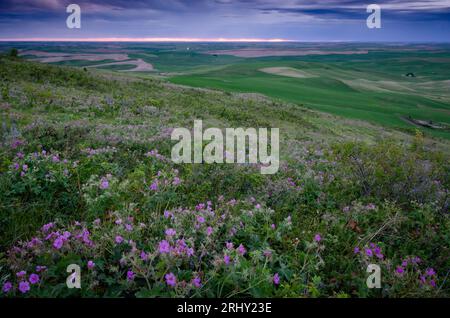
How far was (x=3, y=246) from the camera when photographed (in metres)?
3.89

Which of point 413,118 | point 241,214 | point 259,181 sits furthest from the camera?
point 413,118

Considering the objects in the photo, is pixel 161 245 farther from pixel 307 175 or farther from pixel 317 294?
pixel 307 175

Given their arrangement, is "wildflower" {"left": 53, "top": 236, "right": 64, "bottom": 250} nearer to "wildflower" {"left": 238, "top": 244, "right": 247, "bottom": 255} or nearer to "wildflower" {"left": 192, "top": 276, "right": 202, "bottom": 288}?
"wildflower" {"left": 192, "top": 276, "right": 202, "bottom": 288}

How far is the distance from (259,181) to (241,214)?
1822 mm

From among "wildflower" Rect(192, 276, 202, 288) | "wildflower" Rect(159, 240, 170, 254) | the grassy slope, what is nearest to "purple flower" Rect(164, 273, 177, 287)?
"wildflower" Rect(192, 276, 202, 288)

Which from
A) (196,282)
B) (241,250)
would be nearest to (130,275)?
(196,282)

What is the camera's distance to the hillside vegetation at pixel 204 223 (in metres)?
3.36

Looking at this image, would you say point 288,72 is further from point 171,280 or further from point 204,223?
point 171,280

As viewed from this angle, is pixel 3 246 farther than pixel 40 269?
Yes

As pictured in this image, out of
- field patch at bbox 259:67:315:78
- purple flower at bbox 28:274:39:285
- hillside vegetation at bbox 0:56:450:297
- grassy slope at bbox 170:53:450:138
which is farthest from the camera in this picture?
field patch at bbox 259:67:315:78

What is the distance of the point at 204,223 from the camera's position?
169 inches

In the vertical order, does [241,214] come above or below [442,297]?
above

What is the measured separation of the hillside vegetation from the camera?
336cm
